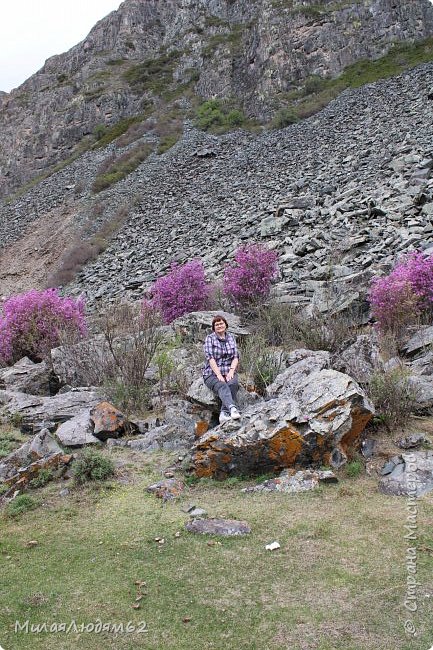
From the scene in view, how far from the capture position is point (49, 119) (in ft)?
177

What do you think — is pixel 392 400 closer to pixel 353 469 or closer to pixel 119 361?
pixel 353 469

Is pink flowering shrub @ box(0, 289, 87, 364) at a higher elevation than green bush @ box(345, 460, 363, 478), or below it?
higher

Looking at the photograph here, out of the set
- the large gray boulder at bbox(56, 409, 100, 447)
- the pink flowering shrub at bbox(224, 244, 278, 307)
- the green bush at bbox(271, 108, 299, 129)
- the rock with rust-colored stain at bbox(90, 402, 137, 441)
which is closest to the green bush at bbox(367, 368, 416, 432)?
the rock with rust-colored stain at bbox(90, 402, 137, 441)

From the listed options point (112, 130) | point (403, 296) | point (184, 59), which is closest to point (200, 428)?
point (403, 296)

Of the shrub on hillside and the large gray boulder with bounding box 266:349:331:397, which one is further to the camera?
the shrub on hillside

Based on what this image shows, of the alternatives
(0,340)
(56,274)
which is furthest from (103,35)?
(0,340)

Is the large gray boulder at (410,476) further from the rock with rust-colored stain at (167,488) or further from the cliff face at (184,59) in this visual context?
the cliff face at (184,59)

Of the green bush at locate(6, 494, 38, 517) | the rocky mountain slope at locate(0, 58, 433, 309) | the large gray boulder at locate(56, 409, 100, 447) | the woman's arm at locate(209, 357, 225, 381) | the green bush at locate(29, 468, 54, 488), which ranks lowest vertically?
the rocky mountain slope at locate(0, 58, 433, 309)

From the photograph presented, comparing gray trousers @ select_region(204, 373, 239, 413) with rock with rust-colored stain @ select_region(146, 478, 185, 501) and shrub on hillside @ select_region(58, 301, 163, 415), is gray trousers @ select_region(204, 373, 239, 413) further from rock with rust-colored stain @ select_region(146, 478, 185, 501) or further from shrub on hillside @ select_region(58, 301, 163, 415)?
shrub on hillside @ select_region(58, 301, 163, 415)

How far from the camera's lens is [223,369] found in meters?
6.89

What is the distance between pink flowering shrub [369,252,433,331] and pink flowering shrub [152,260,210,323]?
461 centimetres

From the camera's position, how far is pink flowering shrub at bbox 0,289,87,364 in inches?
429

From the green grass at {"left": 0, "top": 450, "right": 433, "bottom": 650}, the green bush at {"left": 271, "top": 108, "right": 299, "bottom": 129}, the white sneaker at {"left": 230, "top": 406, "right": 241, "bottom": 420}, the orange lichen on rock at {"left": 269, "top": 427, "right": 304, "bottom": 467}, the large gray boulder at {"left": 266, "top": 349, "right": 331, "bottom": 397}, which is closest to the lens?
the green grass at {"left": 0, "top": 450, "right": 433, "bottom": 650}

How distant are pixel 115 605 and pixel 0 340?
858 centimetres
